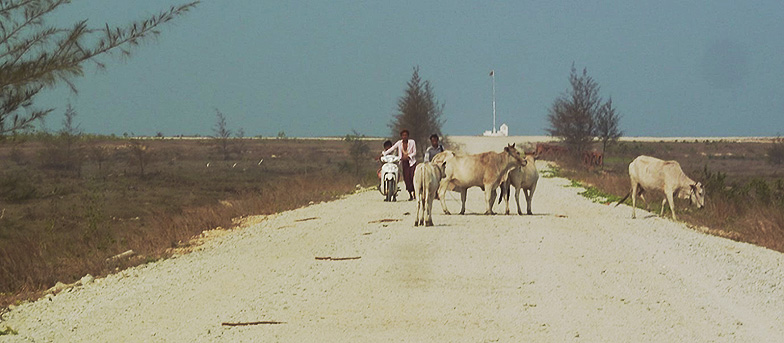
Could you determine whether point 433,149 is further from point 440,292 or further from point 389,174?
point 440,292

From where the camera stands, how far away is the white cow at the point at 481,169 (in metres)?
20.9

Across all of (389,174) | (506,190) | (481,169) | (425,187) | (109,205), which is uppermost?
(481,169)

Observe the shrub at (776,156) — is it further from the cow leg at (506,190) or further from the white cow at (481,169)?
the white cow at (481,169)

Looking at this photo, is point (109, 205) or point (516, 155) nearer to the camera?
point (516, 155)

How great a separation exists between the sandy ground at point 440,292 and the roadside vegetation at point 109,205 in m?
1.55

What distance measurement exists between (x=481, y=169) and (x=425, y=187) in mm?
3094

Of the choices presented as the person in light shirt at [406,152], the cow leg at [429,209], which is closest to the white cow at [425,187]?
the cow leg at [429,209]

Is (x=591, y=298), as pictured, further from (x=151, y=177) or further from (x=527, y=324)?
(x=151, y=177)

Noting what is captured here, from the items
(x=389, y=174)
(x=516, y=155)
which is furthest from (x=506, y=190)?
(x=389, y=174)

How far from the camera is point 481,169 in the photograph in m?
21.0

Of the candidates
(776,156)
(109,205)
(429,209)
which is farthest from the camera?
(776,156)

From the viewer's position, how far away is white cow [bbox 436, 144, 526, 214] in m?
20.9

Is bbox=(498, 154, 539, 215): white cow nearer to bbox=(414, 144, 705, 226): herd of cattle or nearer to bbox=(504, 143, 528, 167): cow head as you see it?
bbox=(414, 144, 705, 226): herd of cattle

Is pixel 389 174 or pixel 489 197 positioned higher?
pixel 389 174
